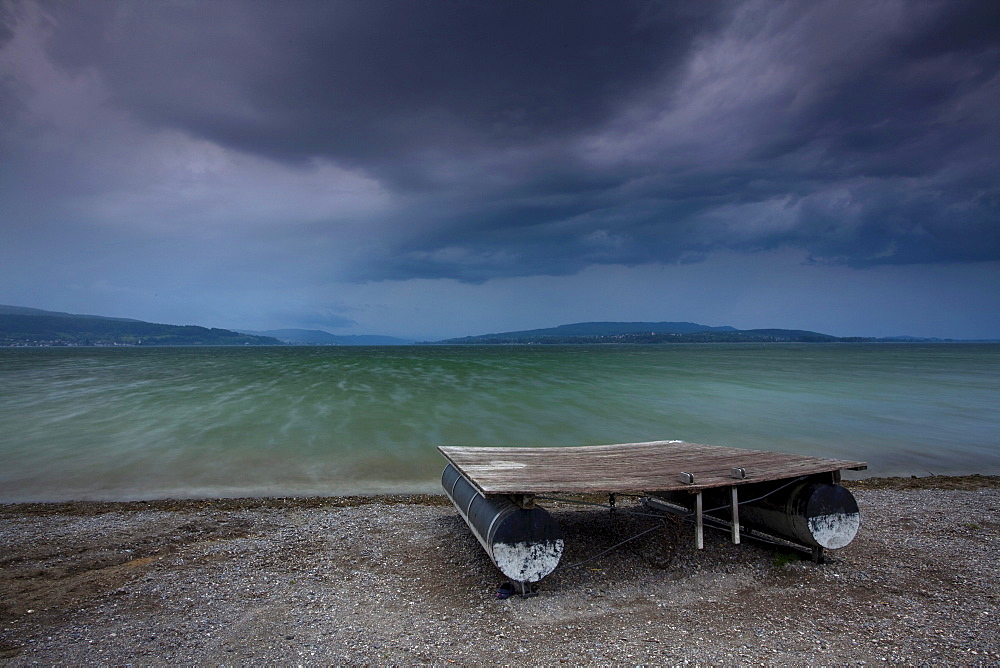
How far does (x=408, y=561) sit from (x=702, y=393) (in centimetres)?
3251

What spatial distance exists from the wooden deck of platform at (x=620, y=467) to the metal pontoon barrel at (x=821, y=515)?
338mm

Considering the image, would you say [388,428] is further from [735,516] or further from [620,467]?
[735,516]

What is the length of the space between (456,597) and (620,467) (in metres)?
3.19

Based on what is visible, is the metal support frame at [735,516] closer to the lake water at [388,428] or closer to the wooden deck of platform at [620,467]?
the wooden deck of platform at [620,467]

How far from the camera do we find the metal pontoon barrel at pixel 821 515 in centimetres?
779

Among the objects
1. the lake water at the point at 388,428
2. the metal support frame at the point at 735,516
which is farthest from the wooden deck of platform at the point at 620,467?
the lake water at the point at 388,428

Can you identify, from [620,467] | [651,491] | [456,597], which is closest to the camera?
[651,491]

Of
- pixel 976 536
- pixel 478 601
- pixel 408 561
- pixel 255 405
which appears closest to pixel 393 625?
pixel 478 601

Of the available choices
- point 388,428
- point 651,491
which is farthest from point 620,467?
point 388,428

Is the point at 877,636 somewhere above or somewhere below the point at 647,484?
below

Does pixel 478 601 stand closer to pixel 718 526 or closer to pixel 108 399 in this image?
pixel 718 526

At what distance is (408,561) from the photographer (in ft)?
27.2

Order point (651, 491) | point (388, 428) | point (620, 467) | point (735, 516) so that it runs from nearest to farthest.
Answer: point (651, 491) < point (735, 516) < point (620, 467) < point (388, 428)

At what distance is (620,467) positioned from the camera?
837 centimetres
